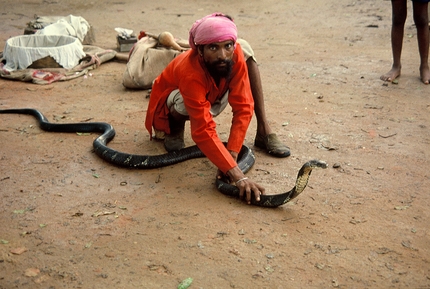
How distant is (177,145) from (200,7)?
730cm

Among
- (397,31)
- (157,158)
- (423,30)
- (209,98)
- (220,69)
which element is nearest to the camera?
(220,69)

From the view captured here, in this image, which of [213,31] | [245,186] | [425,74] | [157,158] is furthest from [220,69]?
[425,74]

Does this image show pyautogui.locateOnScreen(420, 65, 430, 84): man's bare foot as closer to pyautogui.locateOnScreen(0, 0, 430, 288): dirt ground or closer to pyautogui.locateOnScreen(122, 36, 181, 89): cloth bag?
pyautogui.locateOnScreen(0, 0, 430, 288): dirt ground

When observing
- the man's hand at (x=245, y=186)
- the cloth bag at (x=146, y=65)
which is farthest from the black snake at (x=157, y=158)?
the cloth bag at (x=146, y=65)

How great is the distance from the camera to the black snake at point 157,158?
10.8 ft

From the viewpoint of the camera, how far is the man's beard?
357 centimetres

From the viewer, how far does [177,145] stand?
4.43 meters

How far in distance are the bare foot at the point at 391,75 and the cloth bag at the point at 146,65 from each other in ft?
7.89

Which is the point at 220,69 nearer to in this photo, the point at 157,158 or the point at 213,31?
the point at 213,31

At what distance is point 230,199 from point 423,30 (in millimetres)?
3553

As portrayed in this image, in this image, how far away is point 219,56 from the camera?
352 cm

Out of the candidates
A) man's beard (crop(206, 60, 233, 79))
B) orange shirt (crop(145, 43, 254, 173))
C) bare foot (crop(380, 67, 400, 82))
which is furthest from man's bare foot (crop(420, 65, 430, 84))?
man's beard (crop(206, 60, 233, 79))

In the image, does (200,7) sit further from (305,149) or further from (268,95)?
(305,149)

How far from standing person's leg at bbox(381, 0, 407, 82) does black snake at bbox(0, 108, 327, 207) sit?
9.03 ft
